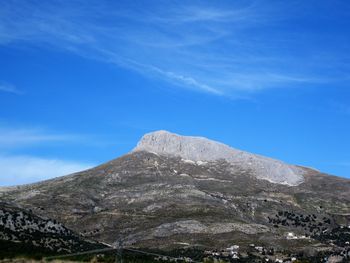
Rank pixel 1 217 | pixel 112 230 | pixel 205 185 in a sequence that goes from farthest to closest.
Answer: pixel 205 185, pixel 112 230, pixel 1 217

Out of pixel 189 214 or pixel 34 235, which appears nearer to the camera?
pixel 34 235

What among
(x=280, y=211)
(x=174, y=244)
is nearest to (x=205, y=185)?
(x=280, y=211)

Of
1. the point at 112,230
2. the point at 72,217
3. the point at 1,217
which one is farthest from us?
the point at 72,217

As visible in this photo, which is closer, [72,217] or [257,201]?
[72,217]

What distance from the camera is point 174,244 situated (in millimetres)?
121000

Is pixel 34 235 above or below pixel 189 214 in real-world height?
below

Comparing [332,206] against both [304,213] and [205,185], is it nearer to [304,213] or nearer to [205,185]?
[304,213]

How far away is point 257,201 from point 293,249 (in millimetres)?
63018

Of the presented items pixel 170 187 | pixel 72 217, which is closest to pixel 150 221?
pixel 72 217

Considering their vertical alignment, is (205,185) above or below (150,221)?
above

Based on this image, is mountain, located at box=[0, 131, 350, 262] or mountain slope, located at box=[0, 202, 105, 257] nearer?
mountain slope, located at box=[0, 202, 105, 257]

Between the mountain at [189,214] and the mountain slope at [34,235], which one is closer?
the mountain slope at [34,235]

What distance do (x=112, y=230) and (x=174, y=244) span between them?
27.3 m

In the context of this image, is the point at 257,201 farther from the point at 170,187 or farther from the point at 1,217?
the point at 1,217
